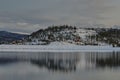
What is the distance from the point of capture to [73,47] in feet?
343

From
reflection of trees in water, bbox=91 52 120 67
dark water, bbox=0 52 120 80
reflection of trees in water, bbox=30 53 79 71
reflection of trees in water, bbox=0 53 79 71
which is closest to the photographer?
dark water, bbox=0 52 120 80

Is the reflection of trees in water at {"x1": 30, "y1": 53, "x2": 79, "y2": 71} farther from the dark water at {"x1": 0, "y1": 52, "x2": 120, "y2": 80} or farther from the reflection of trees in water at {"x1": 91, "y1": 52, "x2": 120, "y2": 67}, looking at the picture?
the reflection of trees in water at {"x1": 91, "y1": 52, "x2": 120, "y2": 67}

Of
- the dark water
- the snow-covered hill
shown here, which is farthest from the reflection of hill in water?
the snow-covered hill

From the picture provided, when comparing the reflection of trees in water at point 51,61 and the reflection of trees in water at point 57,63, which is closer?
the reflection of trees in water at point 57,63

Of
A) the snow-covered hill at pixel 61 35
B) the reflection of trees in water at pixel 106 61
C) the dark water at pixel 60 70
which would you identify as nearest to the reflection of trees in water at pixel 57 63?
the dark water at pixel 60 70

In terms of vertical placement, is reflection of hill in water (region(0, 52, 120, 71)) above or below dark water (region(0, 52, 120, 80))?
below

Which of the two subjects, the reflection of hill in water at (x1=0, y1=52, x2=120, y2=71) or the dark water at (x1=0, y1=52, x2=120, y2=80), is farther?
the reflection of hill in water at (x1=0, y1=52, x2=120, y2=71)

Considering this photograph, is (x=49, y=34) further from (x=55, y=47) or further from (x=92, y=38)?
(x=55, y=47)

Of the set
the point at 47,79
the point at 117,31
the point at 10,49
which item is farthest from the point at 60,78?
the point at 117,31

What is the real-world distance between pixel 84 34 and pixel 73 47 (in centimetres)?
6282

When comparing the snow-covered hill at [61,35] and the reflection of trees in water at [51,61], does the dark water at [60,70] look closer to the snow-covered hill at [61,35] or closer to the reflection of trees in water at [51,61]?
the reflection of trees in water at [51,61]

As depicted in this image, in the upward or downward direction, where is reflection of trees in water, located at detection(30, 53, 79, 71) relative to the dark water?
downward

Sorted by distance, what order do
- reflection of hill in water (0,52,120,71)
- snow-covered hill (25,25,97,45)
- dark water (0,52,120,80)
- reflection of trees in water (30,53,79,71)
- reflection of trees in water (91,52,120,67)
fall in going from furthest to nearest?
1. snow-covered hill (25,25,97,45)
2. reflection of trees in water (91,52,120,67)
3. reflection of hill in water (0,52,120,71)
4. reflection of trees in water (30,53,79,71)
5. dark water (0,52,120,80)

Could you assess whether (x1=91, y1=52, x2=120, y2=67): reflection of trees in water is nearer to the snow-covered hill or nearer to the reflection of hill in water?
the reflection of hill in water
